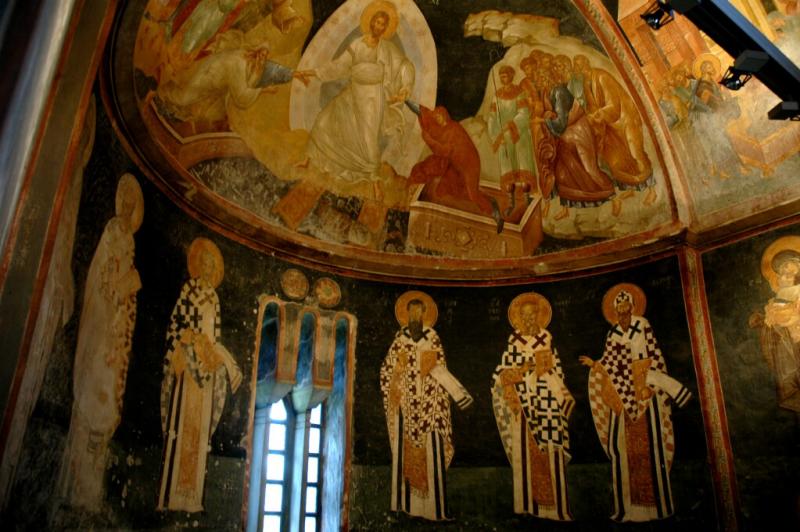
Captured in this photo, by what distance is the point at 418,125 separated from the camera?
10867 millimetres

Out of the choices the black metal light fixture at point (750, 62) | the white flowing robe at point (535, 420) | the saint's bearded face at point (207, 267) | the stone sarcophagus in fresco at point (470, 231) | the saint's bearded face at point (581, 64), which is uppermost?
the saint's bearded face at point (581, 64)

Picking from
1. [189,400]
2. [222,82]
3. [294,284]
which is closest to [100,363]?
[189,400]

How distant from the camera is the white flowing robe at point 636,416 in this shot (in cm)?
915

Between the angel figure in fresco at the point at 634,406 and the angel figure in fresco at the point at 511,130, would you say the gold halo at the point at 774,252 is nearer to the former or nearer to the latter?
the angel figure in fresco at the point at 634,406

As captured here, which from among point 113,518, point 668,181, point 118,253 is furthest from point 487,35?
point 113,518

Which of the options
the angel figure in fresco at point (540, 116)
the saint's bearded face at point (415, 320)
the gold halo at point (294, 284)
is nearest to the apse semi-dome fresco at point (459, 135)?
the angel figure in fresco at point (540, 116)

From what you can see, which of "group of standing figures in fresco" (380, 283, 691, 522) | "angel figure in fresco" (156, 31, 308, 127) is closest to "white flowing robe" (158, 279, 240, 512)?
"angel figure in fresco" (156, 31, 308, 127)

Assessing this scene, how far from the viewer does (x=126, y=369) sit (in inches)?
287

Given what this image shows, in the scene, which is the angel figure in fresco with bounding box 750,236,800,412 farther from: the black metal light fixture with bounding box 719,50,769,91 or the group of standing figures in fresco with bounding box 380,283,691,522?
the black metal light fixture with bounding box 719,50,769,91

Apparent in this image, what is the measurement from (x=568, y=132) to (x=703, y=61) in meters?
2.07

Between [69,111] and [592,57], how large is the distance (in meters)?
7.27

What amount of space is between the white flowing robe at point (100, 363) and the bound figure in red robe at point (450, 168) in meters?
4.87

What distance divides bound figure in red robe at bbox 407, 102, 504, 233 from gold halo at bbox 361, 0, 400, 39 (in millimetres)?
1414

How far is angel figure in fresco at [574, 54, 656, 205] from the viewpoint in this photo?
10406 millimetres
